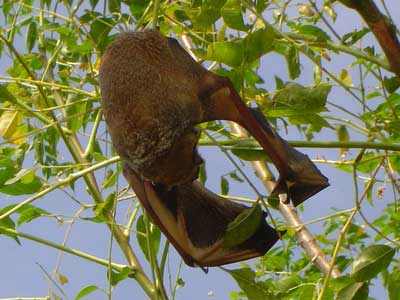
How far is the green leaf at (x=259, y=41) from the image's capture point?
1148mm

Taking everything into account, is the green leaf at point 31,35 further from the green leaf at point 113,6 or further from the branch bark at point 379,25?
the branch bark at point 379,25

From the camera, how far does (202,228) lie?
1.43 metres

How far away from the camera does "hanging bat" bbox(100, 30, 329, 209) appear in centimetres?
111

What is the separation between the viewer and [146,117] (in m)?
1.10

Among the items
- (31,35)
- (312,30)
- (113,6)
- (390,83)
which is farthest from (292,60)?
(31,35)

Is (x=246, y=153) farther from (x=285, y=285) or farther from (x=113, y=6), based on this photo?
(x=113, y=6)

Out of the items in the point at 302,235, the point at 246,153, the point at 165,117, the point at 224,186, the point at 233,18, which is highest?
the point at 233,18

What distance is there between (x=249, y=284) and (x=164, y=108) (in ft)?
1.47

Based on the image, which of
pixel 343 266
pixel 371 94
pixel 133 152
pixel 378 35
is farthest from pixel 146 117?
pixel 343 266

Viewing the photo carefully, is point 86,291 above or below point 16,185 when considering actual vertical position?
below

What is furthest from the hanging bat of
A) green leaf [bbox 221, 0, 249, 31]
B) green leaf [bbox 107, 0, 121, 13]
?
green leaf [bbox 107, 0, 121, 13]

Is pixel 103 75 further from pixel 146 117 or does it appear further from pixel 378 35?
pixel 378 35

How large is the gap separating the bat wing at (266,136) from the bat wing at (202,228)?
144mm

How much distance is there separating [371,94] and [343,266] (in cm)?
59
